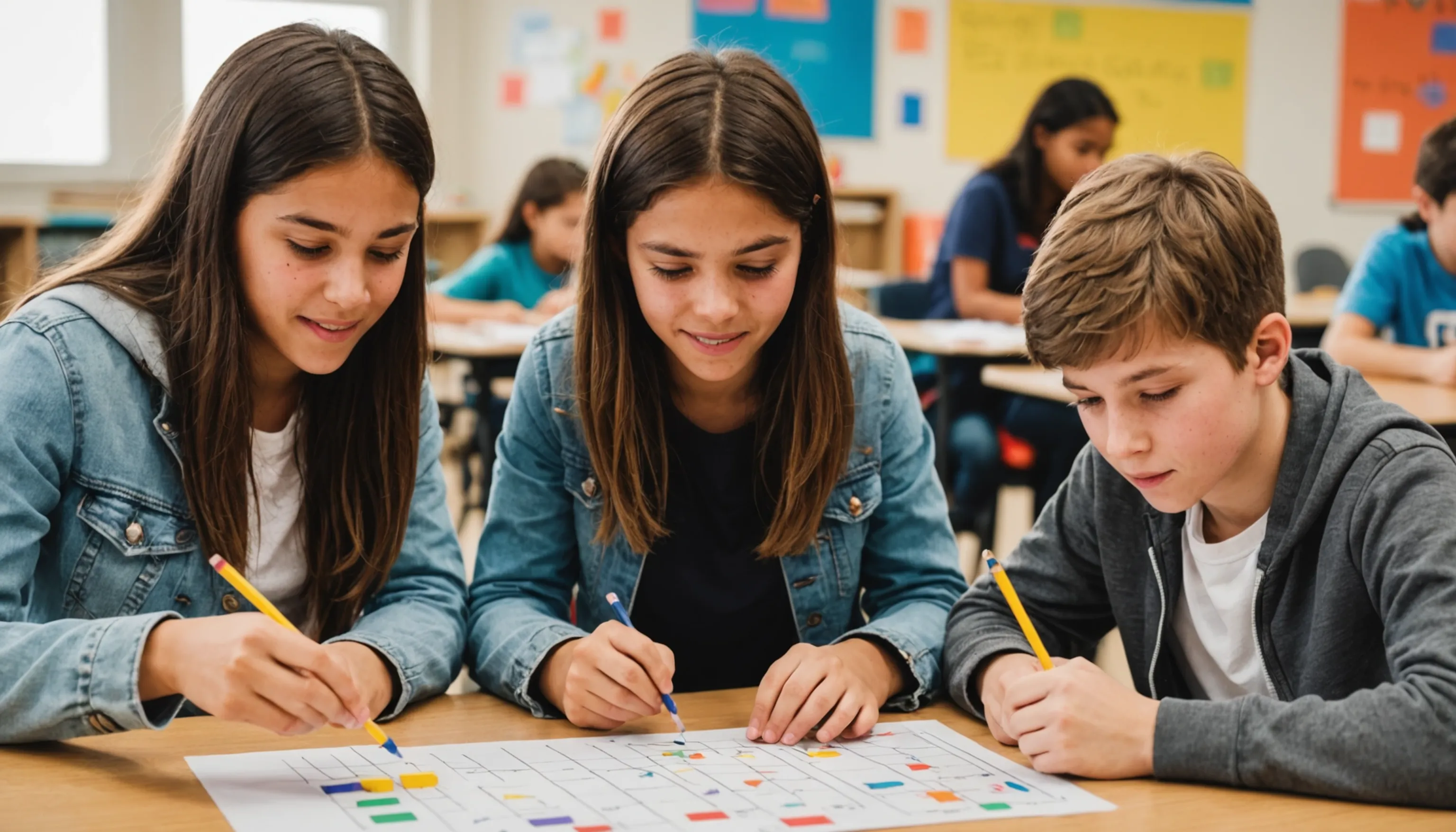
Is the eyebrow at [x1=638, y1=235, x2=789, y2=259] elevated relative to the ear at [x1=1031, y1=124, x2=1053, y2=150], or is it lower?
lower

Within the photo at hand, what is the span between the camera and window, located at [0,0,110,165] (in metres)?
5.61

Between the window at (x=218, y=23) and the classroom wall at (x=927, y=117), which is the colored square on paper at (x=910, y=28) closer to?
the classroom wall at (x=927, y=117)

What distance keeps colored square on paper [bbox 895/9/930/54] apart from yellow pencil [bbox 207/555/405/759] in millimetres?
6137

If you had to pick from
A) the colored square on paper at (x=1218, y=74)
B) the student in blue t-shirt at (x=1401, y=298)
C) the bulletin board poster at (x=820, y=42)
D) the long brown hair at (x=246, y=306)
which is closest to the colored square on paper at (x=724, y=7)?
the bulletin board poster at (x=820, y=42)

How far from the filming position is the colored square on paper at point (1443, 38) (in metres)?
7.41

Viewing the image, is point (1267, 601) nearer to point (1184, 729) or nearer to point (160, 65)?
point (1184, 729)

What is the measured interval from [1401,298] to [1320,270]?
359 centimetres

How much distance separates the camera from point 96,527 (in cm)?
123

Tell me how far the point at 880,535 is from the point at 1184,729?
0.49 meters

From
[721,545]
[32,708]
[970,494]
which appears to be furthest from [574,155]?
[32,708]

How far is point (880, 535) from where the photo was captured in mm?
1475

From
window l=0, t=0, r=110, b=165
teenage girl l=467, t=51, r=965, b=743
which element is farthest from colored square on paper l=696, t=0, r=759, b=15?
teenage girl l=467, t=51, r=965, b=743

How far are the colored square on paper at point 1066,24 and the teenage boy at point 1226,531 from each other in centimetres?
606

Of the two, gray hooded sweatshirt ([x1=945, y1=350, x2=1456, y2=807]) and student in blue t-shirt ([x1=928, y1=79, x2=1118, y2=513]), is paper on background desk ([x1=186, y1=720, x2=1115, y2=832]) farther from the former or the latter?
student in blue t-shirt ([x1=928, y1=79, x2=1118, y2=513])
